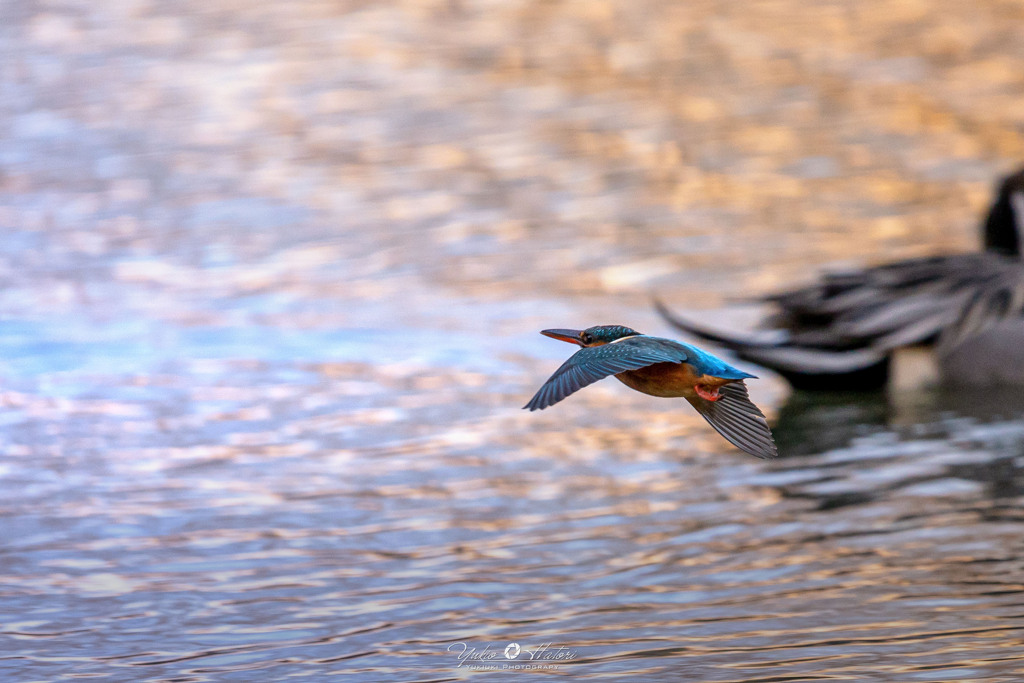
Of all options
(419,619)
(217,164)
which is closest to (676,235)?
(217,164)

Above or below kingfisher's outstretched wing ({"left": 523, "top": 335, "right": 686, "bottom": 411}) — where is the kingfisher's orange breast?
below

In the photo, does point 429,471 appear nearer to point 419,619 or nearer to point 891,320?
point 419,619

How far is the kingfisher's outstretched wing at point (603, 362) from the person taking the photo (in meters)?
2.51

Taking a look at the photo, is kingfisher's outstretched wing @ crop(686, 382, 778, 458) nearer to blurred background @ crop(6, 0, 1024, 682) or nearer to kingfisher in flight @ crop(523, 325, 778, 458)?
kingfisher in flight @ crop(523, 325, 778, 458)

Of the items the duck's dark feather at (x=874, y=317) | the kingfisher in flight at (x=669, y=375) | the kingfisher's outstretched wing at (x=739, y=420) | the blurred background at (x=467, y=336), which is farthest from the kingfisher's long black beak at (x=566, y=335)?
the duck's dark feather at (x=874, y=317)

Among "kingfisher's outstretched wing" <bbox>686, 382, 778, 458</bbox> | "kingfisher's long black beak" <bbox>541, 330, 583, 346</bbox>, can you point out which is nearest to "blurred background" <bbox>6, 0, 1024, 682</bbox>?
"kingfisher's outstretched wing" <bbox>686, 382, 778, 458</bbox>

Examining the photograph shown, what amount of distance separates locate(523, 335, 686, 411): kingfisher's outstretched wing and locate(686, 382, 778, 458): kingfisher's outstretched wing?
144mm

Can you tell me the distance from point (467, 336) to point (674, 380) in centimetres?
401

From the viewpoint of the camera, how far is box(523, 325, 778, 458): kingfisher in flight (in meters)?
2.54

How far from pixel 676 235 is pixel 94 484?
3.59 meters

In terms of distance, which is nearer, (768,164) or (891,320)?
(891,320)

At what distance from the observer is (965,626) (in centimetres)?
369

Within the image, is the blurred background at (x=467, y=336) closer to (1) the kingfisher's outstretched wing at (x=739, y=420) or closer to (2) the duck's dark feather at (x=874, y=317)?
(2) the duck's dark feather at (x=874, y=317)

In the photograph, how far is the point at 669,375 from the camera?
2686 millimetres
